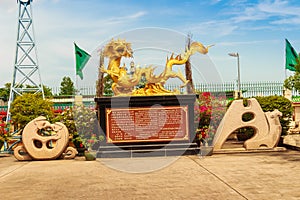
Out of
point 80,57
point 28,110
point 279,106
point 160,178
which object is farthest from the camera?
point 80,57

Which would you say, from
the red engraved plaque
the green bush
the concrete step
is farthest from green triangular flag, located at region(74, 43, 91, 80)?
the green bush

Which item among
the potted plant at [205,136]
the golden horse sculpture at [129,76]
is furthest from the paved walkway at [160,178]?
the golden horse sculpture at [129,76]

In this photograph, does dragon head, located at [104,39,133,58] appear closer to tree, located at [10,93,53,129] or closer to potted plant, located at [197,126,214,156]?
potted plant, located at [197,126,214,156]

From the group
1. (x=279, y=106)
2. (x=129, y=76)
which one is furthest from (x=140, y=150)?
(x=279, y=106)

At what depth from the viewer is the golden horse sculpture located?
11.1 metres

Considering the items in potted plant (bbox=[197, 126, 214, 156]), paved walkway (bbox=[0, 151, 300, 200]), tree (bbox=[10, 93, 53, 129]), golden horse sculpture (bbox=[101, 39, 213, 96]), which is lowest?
paved walkway (bbox=[0, 151, 300, 200])

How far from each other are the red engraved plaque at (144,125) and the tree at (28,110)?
354cm

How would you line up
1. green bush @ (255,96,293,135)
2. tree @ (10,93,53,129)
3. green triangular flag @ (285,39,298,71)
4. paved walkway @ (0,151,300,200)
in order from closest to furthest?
paved walkway @ (0,151,300,200) → tree @ (10,93,53,129) → green bush @ (255,96,293,135) → green triangular flag @ (285,39,298,71)

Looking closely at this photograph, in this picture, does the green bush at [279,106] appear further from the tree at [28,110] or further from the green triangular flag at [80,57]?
the green triangular flag at [80,57]

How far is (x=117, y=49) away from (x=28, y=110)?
175 inches

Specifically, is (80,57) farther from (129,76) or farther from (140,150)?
(140,150)

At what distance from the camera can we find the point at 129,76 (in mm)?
11078

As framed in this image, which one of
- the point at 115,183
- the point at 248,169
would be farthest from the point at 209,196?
the point at 248,169

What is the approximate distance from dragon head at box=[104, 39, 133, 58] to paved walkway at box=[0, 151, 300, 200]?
123 inches
